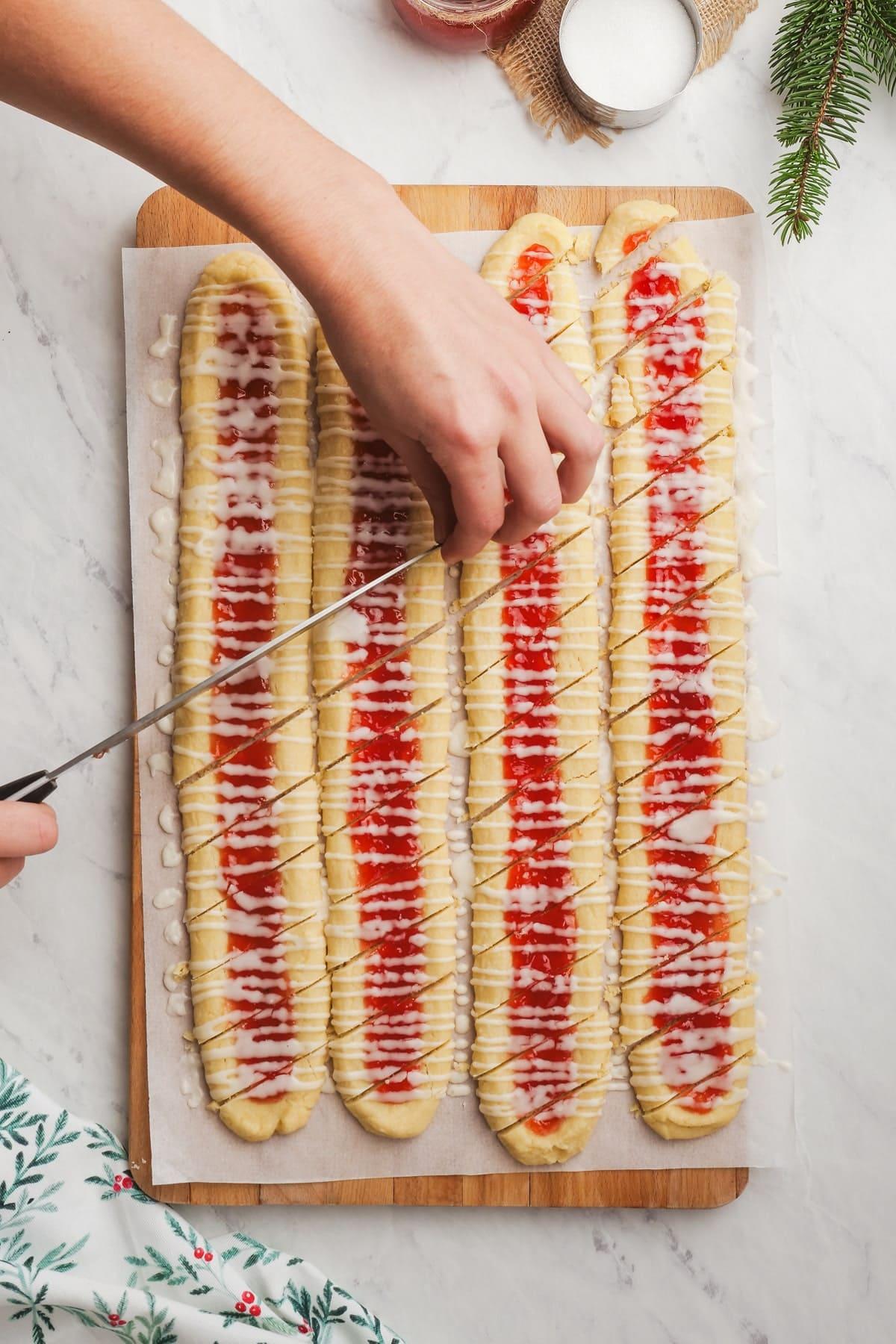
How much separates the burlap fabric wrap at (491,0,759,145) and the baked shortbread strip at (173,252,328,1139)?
39 cm

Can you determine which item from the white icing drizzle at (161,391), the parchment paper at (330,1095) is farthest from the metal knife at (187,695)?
the white icing drizzle at (161,391)

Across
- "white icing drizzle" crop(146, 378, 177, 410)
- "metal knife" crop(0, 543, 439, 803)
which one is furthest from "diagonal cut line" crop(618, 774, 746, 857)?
"white icing drizzle" crop(146, 378, 177, 410)

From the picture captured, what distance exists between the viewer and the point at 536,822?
1.24m

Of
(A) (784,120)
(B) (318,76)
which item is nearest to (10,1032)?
(B) (318,76)

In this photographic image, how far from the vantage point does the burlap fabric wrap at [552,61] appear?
4.16 ft

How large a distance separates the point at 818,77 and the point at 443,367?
62cm

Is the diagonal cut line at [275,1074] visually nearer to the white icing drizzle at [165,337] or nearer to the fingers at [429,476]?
the fingers at [429,476]

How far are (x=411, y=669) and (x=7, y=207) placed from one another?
77cm

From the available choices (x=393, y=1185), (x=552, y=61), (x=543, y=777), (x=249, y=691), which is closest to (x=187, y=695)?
(x=249, y=691)

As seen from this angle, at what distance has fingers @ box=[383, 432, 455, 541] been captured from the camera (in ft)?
3.45

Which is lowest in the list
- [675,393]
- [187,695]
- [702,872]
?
[702,872]

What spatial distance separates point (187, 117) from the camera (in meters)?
0.96

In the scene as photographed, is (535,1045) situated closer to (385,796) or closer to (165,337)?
(385,796)

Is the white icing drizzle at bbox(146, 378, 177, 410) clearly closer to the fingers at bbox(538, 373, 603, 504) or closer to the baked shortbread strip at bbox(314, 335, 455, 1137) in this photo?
the baked shortbread strip at bbox(314, 335, 455, 1137)
